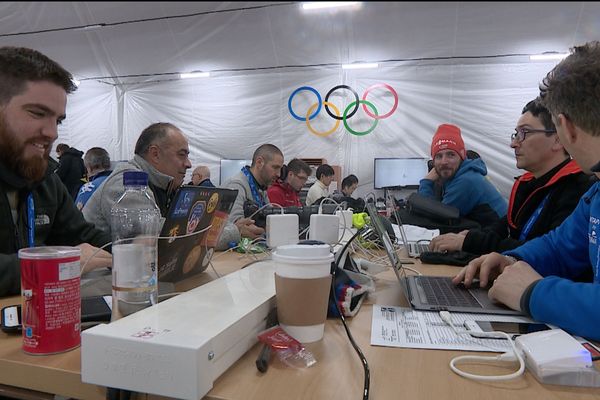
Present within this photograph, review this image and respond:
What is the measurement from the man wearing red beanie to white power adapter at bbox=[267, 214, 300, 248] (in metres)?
1.25

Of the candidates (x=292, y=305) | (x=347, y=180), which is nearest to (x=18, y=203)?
(x=292, y=305)

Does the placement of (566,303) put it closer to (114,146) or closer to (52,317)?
(52,317)

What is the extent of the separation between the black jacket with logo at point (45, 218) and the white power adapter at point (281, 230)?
0.57 meters

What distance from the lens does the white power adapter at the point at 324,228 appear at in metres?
1.44

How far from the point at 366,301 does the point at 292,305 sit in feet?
1.01

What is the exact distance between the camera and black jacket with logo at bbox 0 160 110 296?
113 centimetres

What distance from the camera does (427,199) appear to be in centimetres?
222

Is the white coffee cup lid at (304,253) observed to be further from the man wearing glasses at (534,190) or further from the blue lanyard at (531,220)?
the blue lanyard at (531,220)

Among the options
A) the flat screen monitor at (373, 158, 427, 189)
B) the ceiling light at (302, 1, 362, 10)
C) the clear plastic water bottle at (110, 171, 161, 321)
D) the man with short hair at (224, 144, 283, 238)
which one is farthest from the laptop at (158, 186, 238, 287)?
the flat screen monitor at (373, 158, 427, 189)

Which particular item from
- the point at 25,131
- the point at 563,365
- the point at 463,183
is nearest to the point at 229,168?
the point at 463,183

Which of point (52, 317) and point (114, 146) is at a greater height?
point (114, 146)

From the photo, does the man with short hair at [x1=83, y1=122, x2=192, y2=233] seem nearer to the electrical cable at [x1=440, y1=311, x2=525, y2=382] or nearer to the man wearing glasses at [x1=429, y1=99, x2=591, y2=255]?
the man wearing glasses at [x1=429, y1=99, x2=591, y2=255]

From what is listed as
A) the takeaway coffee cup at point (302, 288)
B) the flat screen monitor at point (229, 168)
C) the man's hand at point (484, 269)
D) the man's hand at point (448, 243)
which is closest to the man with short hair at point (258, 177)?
the man's hand at point (448, 243)

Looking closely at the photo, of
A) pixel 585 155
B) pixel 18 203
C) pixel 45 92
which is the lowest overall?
pixel 18 203
